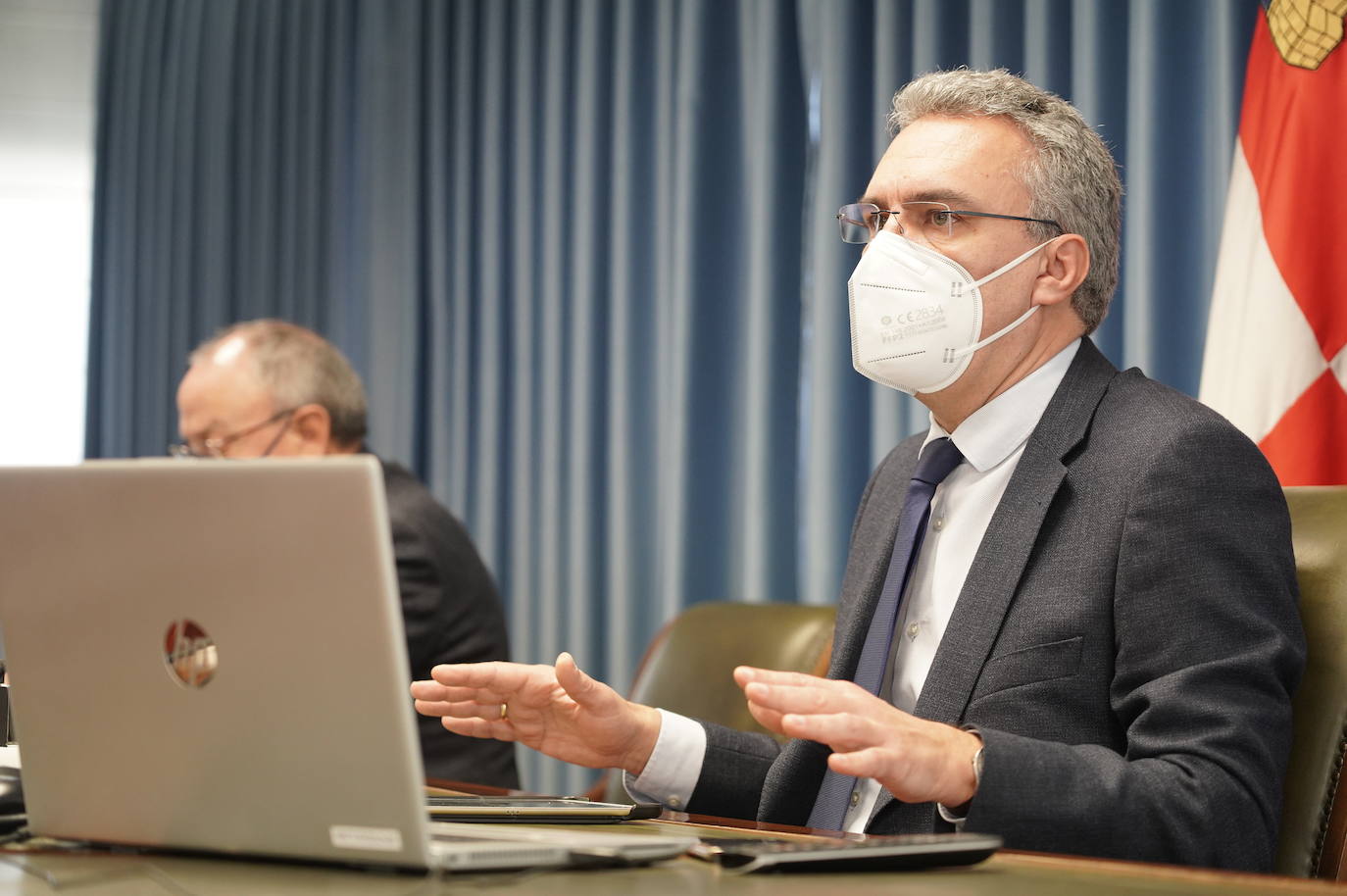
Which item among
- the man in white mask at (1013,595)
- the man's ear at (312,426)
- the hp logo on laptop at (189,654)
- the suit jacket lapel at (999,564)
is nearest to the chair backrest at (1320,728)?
the man in white mask at (1013,595)

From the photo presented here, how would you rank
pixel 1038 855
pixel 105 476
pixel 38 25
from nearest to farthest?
pixel 105 476
pixel 1038 855
pixel 38 25

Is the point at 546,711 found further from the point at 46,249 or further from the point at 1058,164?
the point at 46,249

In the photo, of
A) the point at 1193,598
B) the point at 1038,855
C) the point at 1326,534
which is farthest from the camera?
the point at 1326,534

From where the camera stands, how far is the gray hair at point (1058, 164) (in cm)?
175

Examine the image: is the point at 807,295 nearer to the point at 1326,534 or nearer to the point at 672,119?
the point at 672,119

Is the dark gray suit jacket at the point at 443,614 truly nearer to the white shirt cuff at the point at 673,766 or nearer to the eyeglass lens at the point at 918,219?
the white shirt cuff at the point at 673,766

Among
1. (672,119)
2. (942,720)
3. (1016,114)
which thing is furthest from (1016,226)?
(672,119)

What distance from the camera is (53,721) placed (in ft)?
3.30

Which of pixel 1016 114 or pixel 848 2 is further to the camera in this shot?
pixel 848 2

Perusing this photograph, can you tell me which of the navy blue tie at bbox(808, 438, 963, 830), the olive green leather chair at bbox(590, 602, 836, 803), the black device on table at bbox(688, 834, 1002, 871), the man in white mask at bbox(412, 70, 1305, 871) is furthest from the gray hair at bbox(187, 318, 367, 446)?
the black device on table at bbox(688, 834, 1002, 871)

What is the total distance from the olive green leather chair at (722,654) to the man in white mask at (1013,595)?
43 cm

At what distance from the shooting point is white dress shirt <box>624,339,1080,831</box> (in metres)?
1.57

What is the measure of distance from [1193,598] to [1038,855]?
41 cm

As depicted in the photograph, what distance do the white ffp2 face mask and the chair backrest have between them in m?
0.47
